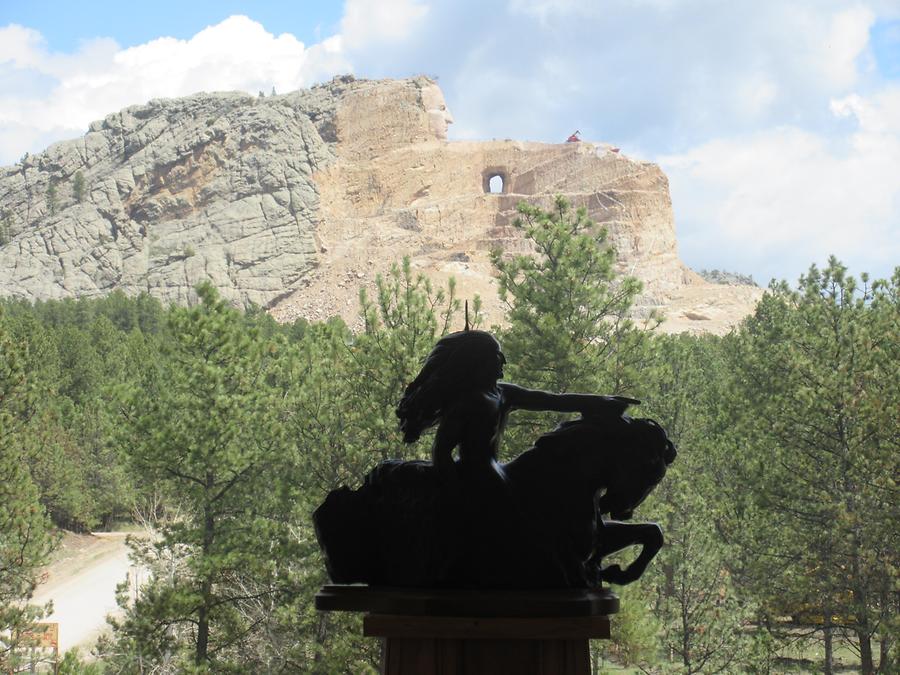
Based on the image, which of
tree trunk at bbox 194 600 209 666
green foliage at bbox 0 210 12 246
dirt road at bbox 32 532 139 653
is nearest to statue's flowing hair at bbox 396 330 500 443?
tree trunk at bbox 194 600 209 666

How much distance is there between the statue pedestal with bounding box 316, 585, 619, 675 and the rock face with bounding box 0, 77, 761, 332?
184 feet

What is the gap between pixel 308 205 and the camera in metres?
67.6

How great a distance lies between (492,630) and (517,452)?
836cm

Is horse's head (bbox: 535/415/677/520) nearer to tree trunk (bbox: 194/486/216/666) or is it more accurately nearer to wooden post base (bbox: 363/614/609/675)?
wooden post base (bbox: 363/614/609/675)

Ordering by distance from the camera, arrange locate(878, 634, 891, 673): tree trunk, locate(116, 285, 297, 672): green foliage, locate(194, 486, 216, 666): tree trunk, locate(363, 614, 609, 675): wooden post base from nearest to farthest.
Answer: locate(363, 614, 609, 675): wooden post base < locate(878, 634, 891, 673): tree trunk < locate(194, 486, 216, 666): tree trunk < locate(116, 285, 297, 672): green foliage

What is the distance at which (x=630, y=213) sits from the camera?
6500 cm

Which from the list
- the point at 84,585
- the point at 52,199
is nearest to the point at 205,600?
the point at 84,585

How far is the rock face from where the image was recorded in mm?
64250

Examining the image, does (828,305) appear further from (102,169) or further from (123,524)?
(102,169)

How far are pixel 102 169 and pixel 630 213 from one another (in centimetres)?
3931

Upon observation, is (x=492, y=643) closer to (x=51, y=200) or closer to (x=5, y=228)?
(x=51, y=200)

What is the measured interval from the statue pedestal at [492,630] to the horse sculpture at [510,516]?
0.14 metres

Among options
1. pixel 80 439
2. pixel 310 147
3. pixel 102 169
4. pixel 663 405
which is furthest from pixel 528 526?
pixel 102 169

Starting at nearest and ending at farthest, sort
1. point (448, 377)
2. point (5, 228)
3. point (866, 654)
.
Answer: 1. point (448, 377)
2. point (866, 654)
3. point (5, 228)
